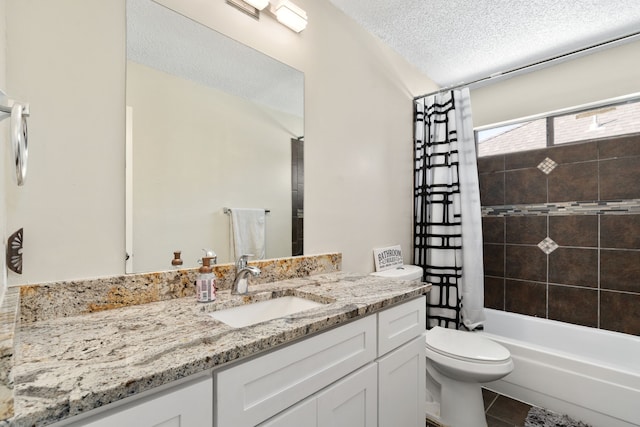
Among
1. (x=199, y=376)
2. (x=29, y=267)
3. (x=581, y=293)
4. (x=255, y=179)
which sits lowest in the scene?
(x=581, y=293)

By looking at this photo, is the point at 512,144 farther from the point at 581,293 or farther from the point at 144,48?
the point at 144,48

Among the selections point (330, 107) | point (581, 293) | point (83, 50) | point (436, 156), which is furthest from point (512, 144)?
point (83, 50)

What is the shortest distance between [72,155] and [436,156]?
7.26ft

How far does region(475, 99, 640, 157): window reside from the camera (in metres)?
2.14

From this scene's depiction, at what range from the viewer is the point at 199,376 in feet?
2.21

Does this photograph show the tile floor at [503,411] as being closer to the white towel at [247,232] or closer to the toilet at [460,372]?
the toilet at [460,372]

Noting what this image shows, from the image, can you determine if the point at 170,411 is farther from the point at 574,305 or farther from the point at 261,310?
the point at 574,305

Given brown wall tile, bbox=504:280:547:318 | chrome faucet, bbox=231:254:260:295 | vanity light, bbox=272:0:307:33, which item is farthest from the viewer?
brown wall tile, bbox=504:280:547:318

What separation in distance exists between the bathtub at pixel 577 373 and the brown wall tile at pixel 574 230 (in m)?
0.64

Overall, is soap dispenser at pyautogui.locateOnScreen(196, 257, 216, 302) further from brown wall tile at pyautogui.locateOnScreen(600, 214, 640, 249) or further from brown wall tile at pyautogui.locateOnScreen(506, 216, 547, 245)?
brown wall tile at pyautogui.locateOnScreen(600, 214, 640, 249)

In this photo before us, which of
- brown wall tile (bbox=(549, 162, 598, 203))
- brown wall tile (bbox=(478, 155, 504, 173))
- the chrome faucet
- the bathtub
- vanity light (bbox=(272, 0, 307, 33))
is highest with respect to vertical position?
vanity light (bbox=(272, 0, 307, 33))

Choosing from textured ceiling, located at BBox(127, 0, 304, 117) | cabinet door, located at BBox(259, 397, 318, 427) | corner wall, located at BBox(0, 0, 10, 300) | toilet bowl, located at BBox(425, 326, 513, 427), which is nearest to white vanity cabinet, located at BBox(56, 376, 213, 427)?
cabinet door, located at BBox(259, 397, 318, 427)

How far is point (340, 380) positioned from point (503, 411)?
155 centimetres

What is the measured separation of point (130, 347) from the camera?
2.26ft
